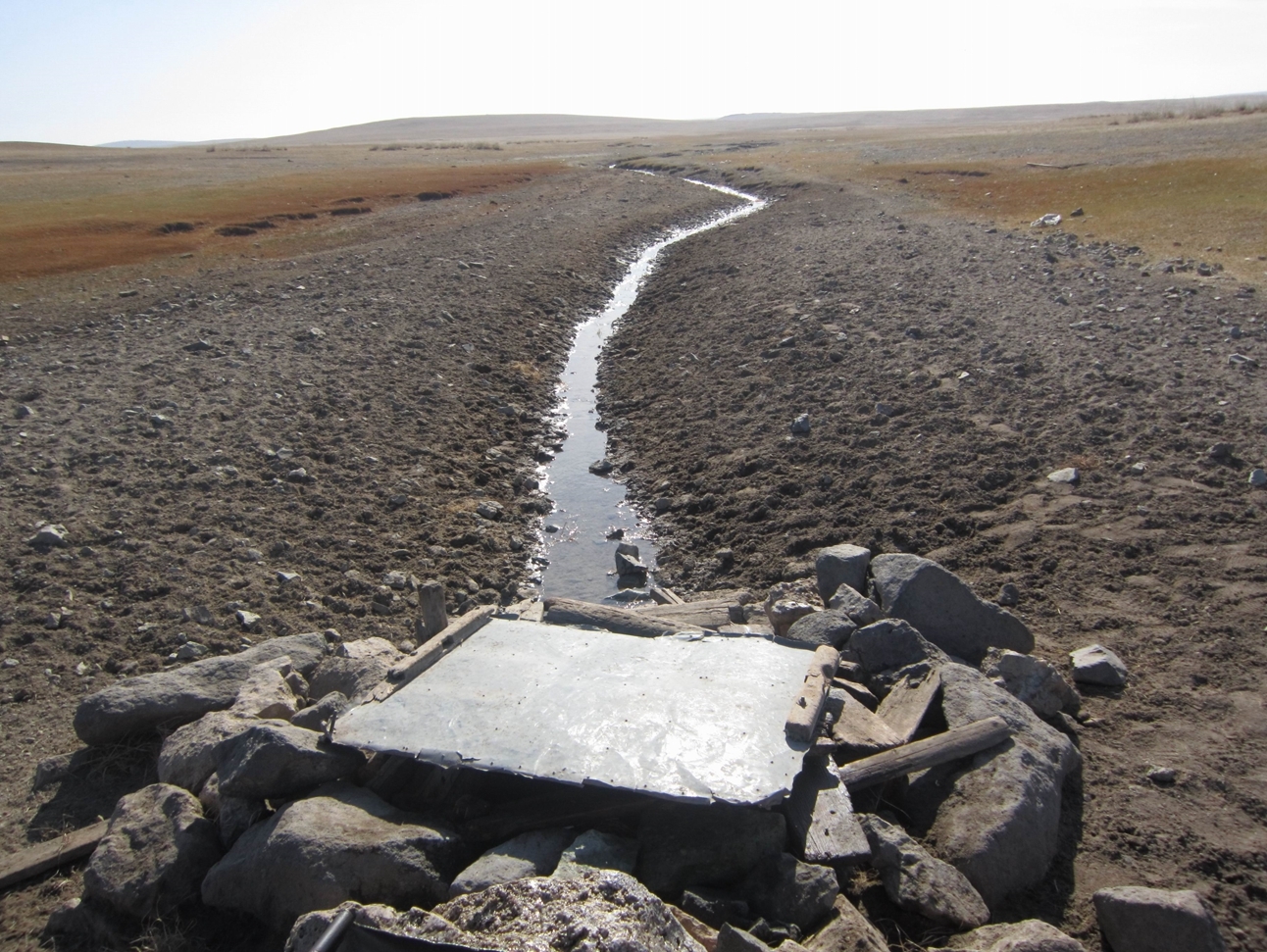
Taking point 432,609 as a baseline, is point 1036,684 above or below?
below

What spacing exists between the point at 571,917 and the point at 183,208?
42.9 metres

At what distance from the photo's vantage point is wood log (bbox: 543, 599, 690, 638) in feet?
21.8

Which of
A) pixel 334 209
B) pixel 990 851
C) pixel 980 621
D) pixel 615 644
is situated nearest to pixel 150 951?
pixel 615 644

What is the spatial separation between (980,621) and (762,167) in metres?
48.4

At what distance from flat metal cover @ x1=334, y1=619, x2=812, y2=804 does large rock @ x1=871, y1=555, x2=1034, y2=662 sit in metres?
1.42

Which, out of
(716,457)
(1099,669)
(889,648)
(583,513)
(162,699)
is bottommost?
(583,513)

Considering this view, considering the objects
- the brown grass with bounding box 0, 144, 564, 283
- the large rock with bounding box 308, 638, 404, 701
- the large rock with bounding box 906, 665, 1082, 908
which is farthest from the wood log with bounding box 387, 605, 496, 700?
the brown grass with bounding box 0, 144, 564, 283

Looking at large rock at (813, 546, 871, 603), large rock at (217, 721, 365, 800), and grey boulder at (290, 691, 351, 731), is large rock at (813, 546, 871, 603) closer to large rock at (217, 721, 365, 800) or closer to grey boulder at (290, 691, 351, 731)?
grey boulder at (290, 691, 351, 731)

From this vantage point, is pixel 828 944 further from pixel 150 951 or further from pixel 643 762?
pixel 150 951

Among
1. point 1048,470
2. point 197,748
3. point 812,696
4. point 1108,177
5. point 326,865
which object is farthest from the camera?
point 1108,177

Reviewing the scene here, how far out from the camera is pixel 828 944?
396 centimetres

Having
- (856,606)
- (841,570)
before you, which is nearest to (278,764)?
(856,606)

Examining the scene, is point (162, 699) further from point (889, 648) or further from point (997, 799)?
point (997, 799)

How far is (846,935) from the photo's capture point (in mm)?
4004
